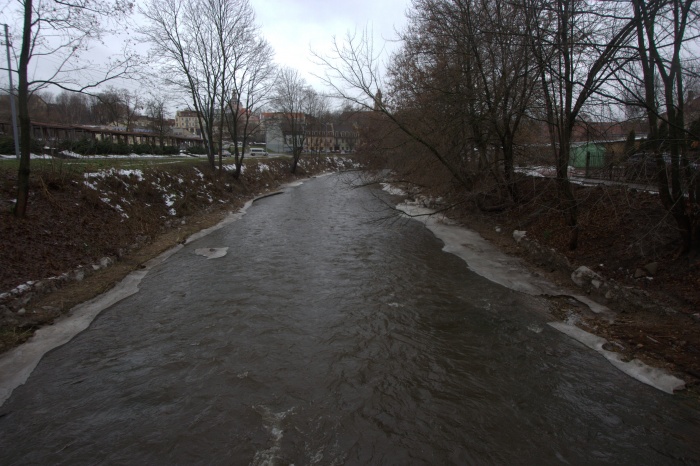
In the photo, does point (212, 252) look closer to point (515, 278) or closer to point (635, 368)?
point (515, 278)

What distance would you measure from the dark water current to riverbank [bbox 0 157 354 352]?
129 centimetres

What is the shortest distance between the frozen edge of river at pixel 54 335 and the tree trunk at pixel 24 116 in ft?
10.6

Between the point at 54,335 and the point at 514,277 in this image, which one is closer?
the point at 54,335

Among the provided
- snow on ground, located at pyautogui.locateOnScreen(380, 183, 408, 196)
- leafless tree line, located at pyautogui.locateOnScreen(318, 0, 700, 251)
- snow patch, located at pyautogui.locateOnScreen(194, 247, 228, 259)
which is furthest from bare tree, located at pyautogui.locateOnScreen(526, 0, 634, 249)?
snow on ground, located at pyautogui.locateOnScreen(380, 183, 408, 196)

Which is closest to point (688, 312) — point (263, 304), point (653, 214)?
point (653, 214)

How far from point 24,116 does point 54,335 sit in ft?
20.2

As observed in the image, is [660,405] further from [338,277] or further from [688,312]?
[338,277]

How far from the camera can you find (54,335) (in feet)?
23.1

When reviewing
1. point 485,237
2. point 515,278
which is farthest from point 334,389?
point 485,237

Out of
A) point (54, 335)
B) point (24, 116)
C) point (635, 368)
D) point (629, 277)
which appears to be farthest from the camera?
point (24, 116)

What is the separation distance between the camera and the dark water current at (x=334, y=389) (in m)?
4.48

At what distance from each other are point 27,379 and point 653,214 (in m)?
13.2

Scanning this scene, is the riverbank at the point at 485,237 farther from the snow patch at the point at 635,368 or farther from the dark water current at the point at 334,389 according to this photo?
the dark water current at the point at 334,389

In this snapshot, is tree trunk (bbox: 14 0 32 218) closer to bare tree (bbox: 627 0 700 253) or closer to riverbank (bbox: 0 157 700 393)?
riverbank (bbox: 0 157 700 393)
